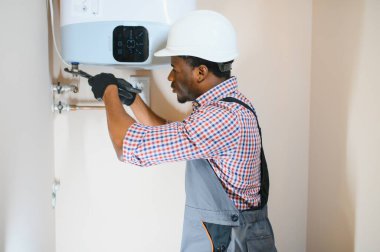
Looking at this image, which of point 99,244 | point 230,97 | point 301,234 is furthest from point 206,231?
point 301,234

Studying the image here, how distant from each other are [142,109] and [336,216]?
31.0 inches

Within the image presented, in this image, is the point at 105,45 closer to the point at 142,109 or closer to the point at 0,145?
the point at 142,109

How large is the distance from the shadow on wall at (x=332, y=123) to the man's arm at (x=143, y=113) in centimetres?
64

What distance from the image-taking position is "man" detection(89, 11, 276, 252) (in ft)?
2.96

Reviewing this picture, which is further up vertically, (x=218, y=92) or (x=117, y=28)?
(x=117, y=28)

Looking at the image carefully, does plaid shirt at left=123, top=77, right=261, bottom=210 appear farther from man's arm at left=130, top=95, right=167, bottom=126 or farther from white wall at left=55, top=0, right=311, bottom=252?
white wall at left=55, top=0, right=311, bottom=252

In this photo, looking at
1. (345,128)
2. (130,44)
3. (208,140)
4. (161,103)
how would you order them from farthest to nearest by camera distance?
(161,103), (345,128), (130,44), (208,140)

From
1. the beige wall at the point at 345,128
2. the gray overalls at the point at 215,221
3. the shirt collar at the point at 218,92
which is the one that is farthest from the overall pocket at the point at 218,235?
the beige wall at the point at 345,128

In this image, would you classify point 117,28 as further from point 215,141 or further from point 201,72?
point 215,141

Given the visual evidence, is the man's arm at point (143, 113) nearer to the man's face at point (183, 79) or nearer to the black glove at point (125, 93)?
the black glove at point (125, 93)

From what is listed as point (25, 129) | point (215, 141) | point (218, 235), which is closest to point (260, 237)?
point (218, 235)

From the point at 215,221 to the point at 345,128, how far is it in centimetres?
57

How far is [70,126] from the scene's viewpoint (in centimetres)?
128

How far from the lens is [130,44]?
1.01 meters
